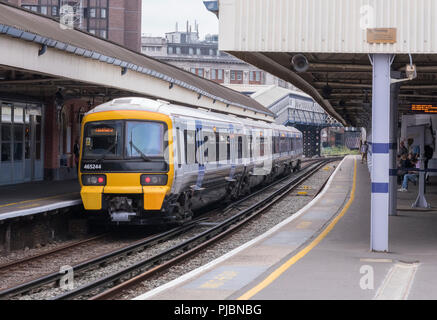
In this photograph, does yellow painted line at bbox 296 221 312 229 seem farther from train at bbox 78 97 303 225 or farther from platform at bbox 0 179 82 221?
platform at bbox 0 179 82 221

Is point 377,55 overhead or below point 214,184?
overhead

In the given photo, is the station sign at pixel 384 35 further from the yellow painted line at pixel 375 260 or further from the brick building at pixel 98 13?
the brick building at pixel 98 13

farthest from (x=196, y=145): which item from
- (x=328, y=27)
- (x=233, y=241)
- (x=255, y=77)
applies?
(x=255, y=77)

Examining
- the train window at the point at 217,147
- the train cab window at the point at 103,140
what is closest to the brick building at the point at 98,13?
the train window at the point at 217,147

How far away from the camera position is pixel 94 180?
50.8 feet

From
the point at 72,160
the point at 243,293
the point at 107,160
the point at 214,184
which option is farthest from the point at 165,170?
the point at 72,160

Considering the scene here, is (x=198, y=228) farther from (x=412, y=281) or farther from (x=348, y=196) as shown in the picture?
(x=412, y=281)

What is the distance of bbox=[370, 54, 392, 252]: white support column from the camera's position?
11.7 m

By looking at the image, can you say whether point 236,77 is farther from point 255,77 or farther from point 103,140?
point 103,140

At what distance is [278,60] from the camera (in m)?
14.6

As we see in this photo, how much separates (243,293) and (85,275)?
172 inches

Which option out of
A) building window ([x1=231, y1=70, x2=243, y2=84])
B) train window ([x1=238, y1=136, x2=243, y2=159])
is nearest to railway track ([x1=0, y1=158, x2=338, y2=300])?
train window ([x1=238, y1=136, x2=243, y2=159])

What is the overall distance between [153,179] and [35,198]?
12.9ft
